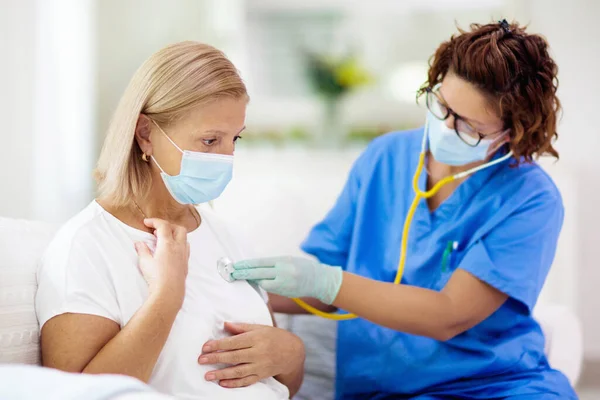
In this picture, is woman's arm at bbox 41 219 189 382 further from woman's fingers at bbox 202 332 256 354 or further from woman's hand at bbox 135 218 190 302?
woman's fingers at bbox 202 332 256 354

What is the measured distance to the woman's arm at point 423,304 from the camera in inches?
59.4

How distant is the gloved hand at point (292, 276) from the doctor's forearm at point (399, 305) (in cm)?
3

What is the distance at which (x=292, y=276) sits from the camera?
142 cm

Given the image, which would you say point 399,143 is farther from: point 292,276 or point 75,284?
point 75,284

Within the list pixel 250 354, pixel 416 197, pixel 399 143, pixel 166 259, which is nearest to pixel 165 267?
pixel 166 259

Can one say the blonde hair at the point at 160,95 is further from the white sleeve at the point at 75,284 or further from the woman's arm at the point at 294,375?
the woman's arm at the point at 294,375

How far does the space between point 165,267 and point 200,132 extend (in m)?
0.28

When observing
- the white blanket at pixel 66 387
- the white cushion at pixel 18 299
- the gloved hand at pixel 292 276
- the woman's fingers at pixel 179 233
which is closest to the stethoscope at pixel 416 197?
the gloved hand at pixel 292 276

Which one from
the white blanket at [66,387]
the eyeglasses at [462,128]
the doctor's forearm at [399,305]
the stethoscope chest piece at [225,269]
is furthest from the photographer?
the eyeglasses at [462,128]

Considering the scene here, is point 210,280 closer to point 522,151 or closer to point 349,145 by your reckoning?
point 522,151

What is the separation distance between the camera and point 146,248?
1.27 meters

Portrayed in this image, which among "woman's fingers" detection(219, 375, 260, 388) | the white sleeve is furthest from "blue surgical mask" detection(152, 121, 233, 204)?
"woman's fingers" detection(219, 375, 260, 388)

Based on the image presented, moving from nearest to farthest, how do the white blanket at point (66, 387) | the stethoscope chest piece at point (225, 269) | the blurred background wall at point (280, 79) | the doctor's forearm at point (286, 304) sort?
the white blanket at point (66, 387) < the stethoscope chest piece at point (225, 269) < the doctor's forearm at point (286, 304) < the blurred background wall at point (280, 79)

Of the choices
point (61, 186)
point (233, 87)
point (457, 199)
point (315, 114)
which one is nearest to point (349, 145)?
point (315, 114)
